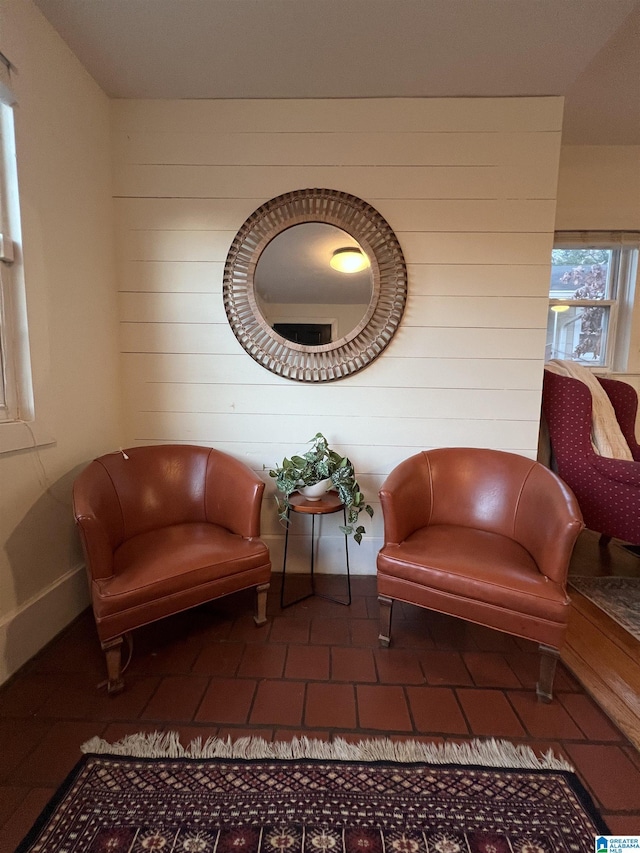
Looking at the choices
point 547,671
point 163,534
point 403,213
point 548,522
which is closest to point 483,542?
point 548,522

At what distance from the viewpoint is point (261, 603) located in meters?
1.73

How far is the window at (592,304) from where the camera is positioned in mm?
2822

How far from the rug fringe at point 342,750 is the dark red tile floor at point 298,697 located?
0.03 meters

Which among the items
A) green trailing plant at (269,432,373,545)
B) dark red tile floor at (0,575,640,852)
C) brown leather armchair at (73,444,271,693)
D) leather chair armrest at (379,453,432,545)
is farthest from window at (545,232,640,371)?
brown leather armchair at (73,444,271,693)

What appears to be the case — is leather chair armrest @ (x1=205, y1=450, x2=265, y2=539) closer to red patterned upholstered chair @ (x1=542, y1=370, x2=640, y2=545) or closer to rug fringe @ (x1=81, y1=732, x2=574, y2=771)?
rug fringe @ (x1=81, y1=732, x2=574, y2=771)

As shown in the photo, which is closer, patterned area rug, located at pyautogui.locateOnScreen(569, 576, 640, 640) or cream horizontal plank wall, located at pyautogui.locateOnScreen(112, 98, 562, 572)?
patterned area rug, located at pyautogui.locateOnScreen(569, 576, 640, 640)


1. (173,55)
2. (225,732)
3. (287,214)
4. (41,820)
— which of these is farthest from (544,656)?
(173,55)

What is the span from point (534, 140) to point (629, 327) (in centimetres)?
162

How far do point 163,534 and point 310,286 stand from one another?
143cm

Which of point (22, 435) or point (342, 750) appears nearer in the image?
point (342, 750)

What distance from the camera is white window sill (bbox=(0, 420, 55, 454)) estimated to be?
4.63 ft

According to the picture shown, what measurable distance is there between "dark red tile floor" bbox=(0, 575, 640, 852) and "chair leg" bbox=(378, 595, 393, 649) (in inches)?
1.7

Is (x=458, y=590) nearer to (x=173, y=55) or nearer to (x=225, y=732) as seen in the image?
(x=225, y=732)

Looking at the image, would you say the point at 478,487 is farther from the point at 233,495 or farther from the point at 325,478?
the point at 233,495
